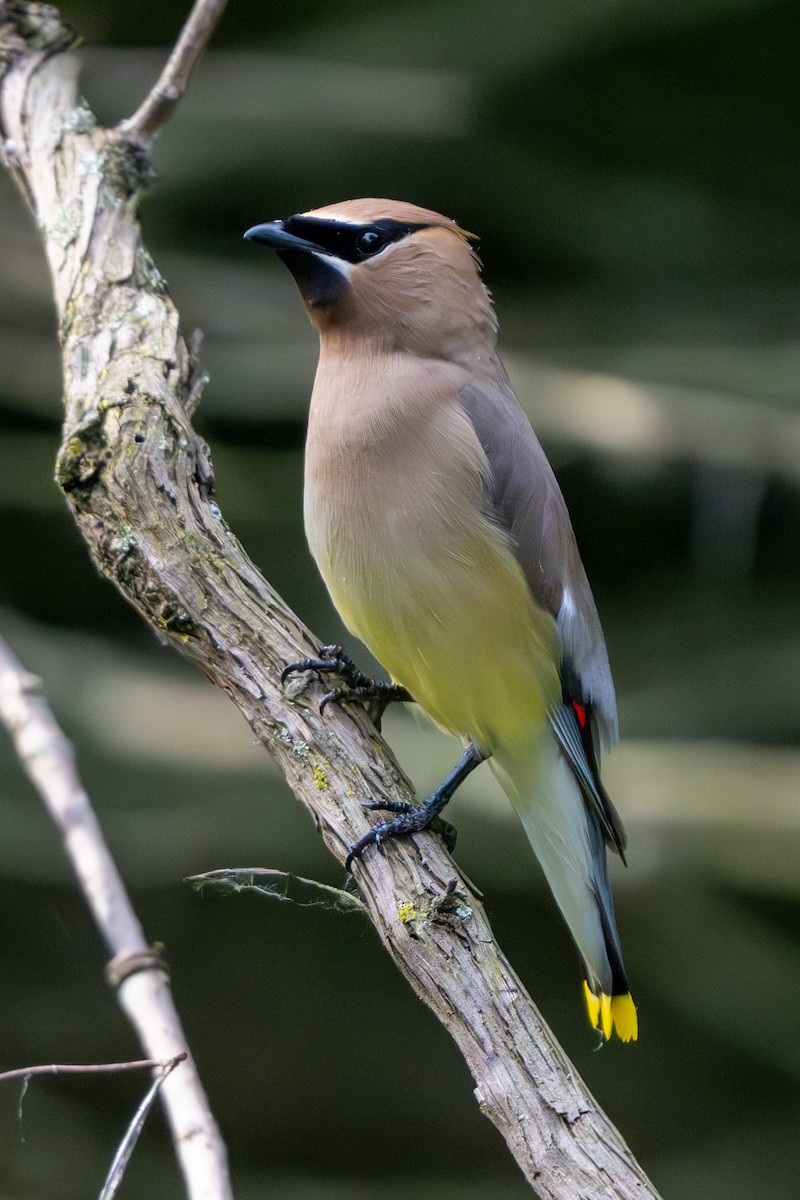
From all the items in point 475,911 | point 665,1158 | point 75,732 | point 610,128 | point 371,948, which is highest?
point 610,128

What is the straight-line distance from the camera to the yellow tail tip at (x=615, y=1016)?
2.99m

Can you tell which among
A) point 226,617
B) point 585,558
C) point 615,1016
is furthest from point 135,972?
point 585,558

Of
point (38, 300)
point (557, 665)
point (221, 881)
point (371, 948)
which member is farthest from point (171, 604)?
point (371, 948)

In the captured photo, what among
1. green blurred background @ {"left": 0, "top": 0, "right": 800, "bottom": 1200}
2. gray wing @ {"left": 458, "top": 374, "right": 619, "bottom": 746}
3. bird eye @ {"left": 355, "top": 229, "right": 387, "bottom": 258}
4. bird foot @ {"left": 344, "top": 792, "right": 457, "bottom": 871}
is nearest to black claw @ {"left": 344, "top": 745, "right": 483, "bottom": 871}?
bird foot @ {"left": 344, "top": 792, "right": 457, "bottom": 871}

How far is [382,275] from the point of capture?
288cm

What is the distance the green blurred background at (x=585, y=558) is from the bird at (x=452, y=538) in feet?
6.75

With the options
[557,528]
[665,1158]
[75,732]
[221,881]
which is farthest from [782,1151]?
[221,881]

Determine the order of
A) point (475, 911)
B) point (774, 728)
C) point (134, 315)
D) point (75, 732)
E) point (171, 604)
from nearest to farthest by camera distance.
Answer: point (475, 911) < point (171, 604) < point (134, 315) < point (75, 732) < point (774, 728)

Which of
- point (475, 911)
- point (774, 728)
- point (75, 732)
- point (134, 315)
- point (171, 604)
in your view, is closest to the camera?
point (475, 911)

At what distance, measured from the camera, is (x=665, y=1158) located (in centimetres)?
585

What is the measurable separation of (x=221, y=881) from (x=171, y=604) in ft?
1.76

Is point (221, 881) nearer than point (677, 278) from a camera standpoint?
Yes

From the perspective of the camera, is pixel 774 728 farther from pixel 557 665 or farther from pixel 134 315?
pixel 134 315

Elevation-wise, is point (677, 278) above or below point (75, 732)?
above
